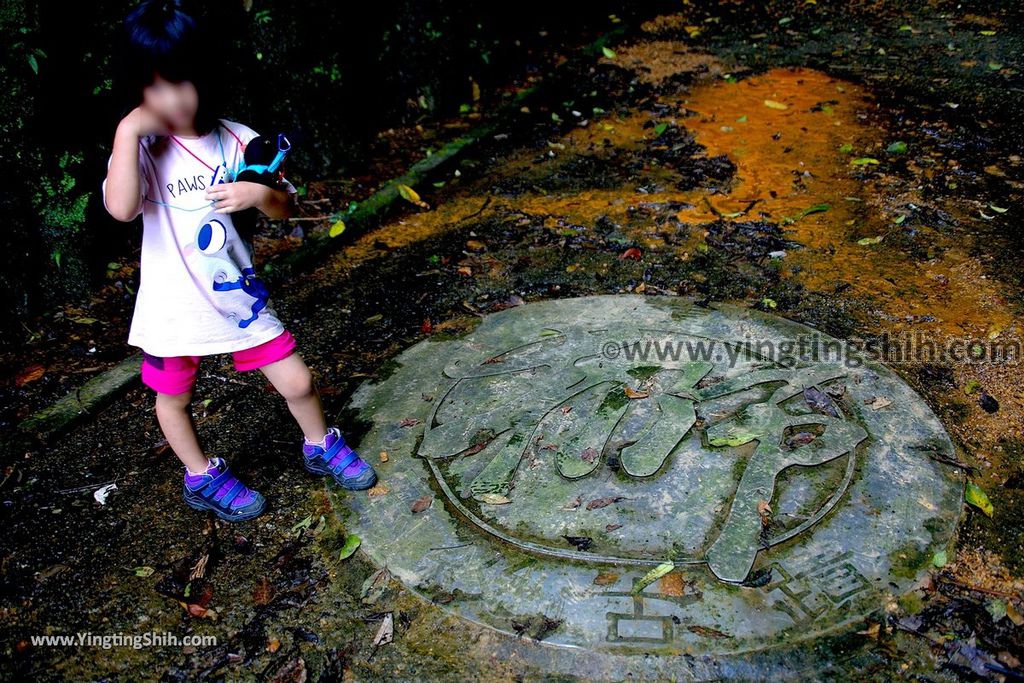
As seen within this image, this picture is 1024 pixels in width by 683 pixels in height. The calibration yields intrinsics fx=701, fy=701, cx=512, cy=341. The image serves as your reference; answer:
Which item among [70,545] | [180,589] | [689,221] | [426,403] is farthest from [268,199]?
[689,221]

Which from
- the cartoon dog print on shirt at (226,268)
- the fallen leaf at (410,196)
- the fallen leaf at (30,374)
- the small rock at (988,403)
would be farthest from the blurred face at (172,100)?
the small rock at (988,403)

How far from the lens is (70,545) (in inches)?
98.3

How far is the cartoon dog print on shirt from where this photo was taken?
84.7 inches

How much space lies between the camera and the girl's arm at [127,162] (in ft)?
6.35

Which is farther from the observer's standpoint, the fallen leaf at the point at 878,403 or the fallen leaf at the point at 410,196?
the fallen leaf at the point at 410,196

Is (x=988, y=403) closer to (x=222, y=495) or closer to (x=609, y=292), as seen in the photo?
(x=609, y=292)

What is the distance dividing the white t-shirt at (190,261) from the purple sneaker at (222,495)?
1.80ft

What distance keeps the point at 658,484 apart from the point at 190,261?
167 centimetres

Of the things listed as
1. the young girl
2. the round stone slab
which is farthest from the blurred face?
the round stone slab

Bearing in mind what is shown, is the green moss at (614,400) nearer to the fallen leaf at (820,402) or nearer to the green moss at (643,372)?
the green moss at (643,372)

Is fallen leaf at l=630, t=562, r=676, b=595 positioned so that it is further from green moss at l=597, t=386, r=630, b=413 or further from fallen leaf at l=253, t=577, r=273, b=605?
fallen leaf at l=253, t=577, r=273, b=605

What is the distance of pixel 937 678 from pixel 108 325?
12.8 ft

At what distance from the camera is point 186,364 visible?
231cm

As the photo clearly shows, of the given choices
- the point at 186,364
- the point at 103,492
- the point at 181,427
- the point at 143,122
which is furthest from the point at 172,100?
the point at 103,492
